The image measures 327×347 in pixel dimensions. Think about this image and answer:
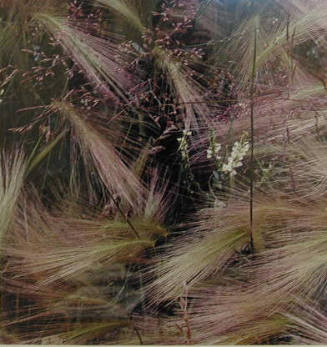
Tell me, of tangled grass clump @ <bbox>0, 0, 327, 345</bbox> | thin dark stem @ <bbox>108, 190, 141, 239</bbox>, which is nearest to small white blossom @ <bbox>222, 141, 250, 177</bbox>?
tangled grass clump @ <bbox>0, 0, 327, 345</bbox>

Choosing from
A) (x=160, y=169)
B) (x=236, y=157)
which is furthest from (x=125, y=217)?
(x=236, y=157)

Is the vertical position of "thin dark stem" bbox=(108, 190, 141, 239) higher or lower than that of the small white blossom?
lower

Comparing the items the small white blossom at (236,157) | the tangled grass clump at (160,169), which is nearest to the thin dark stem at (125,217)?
the tangled grass clump at (160,169)

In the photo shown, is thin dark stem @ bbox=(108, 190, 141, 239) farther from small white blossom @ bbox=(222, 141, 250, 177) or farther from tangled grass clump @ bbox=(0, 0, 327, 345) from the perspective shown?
small white blossom @ bbox=(222, 141, 250, 177)

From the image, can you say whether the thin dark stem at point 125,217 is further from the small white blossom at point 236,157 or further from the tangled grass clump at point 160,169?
the small white blossom at point 236,157

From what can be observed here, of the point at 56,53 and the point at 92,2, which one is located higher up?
the point at 92,2

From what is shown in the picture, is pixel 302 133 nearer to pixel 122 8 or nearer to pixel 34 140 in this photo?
pixel 122 8

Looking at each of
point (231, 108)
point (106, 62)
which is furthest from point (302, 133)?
point (106, 62)

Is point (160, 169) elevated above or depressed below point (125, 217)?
above

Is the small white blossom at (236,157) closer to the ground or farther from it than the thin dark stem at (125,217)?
farther from it

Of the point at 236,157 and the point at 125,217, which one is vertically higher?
the point at 236,157

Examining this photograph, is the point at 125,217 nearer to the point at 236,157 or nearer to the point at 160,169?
the point at 160,169
